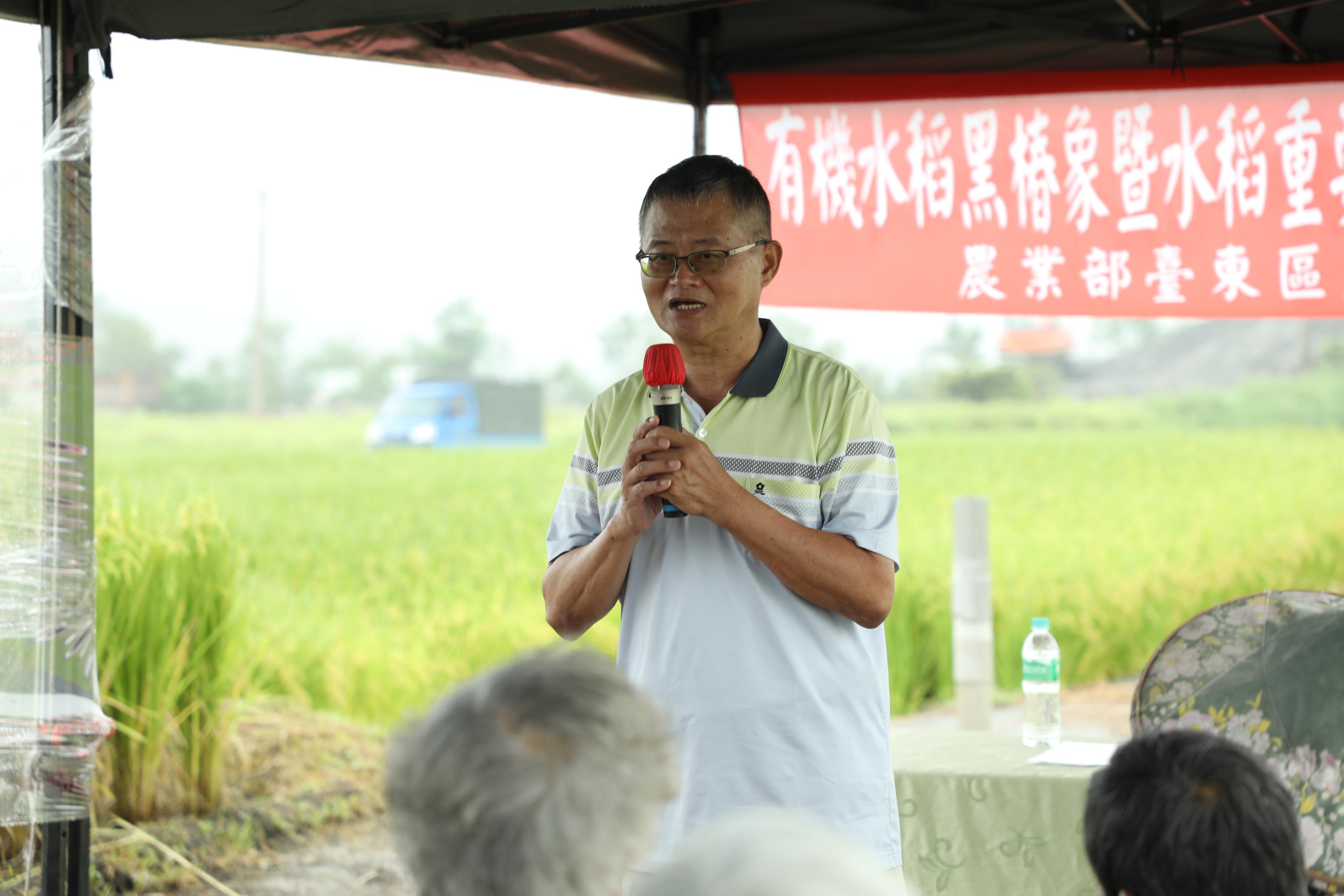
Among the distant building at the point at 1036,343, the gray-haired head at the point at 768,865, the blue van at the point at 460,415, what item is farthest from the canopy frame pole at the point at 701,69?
the distant building at the point at 1036,343

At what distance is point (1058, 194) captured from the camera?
2891mm

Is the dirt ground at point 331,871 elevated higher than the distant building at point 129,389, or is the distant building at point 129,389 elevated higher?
the distant building at point 129,389

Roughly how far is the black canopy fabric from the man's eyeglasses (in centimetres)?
102

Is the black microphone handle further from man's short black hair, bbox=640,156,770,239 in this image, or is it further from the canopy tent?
the canopy tent

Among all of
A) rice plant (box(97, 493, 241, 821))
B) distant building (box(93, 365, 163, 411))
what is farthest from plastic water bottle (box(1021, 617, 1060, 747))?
distant building (box(93, 365, 163, 411))

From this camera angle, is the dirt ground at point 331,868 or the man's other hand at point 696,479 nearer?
the man's other hand at point 696,479

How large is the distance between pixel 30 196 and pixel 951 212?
201 centimetres

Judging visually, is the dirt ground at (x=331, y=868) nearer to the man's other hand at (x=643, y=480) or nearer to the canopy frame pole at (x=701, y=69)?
the canopy frame pole at (x=701, y=69)

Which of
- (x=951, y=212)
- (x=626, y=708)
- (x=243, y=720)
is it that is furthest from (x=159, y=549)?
(x=626, y=708)

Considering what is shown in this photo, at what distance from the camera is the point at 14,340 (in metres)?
2.12

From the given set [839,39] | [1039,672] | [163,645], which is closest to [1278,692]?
[1039,672]

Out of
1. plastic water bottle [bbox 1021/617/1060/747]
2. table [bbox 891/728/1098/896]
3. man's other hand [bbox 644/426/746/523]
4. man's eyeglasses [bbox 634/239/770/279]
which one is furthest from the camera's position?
plastic water bottle [bbox 1021/617/1060/747]

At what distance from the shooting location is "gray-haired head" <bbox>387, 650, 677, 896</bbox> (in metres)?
0.70

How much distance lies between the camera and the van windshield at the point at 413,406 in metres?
7.61
